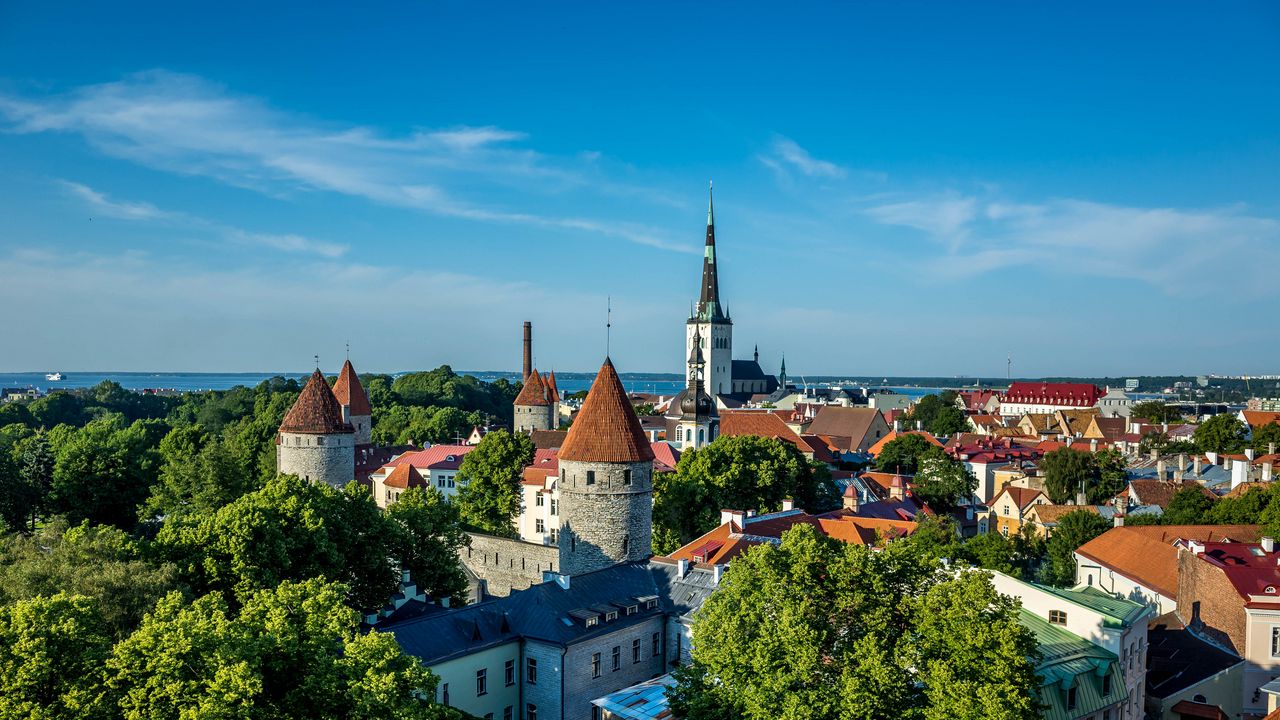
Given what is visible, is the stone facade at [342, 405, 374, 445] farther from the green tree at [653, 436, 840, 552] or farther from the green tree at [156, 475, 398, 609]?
the green tree at [156, 475, 398, 609]

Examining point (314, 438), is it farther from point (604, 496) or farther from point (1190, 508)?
point (1190, 508)

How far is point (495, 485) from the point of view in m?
46.6

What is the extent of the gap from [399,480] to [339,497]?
1140 inches

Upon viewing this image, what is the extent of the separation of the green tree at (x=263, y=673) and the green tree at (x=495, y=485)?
93.4 feet

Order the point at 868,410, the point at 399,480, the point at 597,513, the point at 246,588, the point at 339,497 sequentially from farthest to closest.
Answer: the point at 868,410
the point at 399,480
the point at 597,513
the point at 339,497
the point at 246,588

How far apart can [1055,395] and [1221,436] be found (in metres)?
80.9

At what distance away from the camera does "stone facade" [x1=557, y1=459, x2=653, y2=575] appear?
33250 mm

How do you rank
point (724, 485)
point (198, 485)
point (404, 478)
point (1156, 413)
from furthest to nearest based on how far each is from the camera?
point (1156, 413)
point (404, 478)
point (198, 485)
point (724, 485)

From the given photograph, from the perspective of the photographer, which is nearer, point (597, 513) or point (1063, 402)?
point (597, 513)

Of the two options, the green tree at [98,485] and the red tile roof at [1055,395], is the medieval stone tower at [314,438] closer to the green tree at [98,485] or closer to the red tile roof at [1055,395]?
the green tree at [98,485]

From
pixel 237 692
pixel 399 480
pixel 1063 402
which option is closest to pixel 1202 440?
pixel 399 480

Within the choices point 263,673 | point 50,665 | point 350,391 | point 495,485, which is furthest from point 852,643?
point 350,391

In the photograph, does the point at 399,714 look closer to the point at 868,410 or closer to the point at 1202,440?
the point at 1202,440

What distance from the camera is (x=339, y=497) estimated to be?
101 ft
